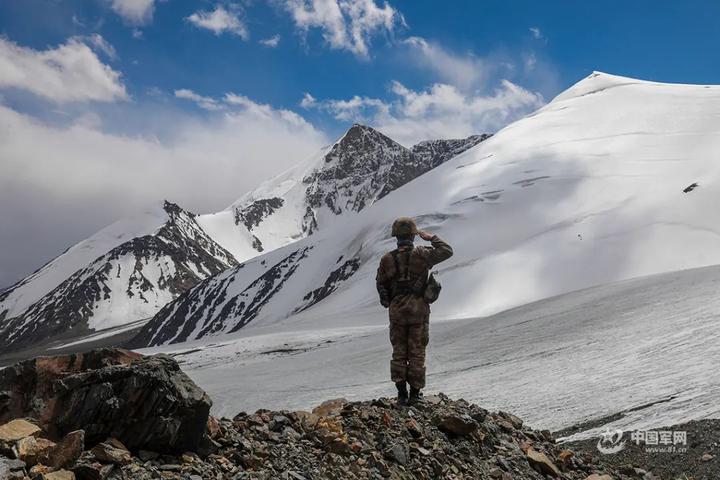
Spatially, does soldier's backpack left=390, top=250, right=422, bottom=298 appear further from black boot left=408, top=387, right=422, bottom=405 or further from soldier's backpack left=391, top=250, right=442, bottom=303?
black boot left=408, top=387, right=422, bottom=405

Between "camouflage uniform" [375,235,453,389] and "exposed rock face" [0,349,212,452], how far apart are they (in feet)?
13.4

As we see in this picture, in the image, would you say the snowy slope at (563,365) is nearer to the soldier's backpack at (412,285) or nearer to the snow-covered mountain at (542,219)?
the soldier's backpack at (412,285)

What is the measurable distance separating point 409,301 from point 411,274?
0.48 metres

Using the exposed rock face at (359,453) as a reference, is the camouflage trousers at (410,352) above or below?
above

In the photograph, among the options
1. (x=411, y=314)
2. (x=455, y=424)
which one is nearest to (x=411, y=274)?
(x=411, y=314)

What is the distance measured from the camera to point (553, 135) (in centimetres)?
12838

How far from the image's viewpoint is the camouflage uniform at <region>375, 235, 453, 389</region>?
10258 mm

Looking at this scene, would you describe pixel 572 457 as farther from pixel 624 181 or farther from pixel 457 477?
pixel 624 181

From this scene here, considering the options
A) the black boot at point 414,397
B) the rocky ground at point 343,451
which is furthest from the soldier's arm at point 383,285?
the rocky ground at point 343,451

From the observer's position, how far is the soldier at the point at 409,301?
10.3 m

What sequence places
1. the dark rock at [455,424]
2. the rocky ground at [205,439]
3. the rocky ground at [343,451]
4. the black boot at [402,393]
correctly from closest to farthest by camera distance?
the rocky ground at [343,451], the rocky ground at [205,439], the dark rock at [455,424], the black boot at [402,393]

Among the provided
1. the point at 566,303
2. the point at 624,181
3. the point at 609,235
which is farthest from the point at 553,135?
the point at 566,303

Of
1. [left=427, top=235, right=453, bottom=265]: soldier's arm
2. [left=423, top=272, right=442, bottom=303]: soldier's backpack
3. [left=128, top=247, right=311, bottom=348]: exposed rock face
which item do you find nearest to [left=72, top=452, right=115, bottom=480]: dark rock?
[left=423, top=272, right=442, bottom=303]: soldier's backpack

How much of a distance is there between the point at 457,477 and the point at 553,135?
130 meters
